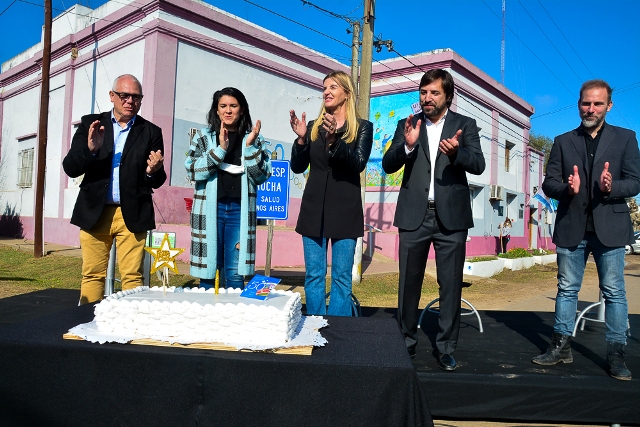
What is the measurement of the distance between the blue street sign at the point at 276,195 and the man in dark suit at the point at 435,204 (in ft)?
13.9

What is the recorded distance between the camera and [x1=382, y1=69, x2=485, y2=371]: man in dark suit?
9.89ft

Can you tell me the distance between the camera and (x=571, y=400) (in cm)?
275

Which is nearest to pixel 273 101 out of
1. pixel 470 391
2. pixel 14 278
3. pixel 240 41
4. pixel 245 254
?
pixel 240 41

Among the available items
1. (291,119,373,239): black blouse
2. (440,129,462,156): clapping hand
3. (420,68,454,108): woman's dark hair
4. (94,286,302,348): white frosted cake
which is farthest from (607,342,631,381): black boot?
(94,286,302,348): white frosted cake

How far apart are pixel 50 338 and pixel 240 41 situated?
39.3 feet

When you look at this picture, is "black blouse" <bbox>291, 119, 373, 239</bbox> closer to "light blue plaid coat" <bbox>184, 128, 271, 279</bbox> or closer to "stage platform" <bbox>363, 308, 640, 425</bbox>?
"light blue plaid coat" <bbox>184, 128, 271, 279</bbox>

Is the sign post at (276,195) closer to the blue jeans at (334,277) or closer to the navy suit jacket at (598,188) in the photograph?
the blue jeans at (334,277)

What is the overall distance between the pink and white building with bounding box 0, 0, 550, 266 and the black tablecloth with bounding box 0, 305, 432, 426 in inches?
339

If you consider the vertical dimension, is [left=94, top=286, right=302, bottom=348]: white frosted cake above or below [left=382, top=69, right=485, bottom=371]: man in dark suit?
below

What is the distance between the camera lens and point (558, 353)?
3.11 meters

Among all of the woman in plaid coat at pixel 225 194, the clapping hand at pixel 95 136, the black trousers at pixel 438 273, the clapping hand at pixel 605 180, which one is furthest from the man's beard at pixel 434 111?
the clapping hand at pixel 95 136

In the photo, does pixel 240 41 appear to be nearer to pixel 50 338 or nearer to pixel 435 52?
pixel 435 52

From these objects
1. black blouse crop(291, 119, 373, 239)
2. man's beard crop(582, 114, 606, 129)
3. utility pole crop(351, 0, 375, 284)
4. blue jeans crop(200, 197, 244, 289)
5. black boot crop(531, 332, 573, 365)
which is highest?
utility pole crop(351, 0, 375, 284)

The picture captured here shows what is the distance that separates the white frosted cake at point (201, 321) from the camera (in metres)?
2.08
